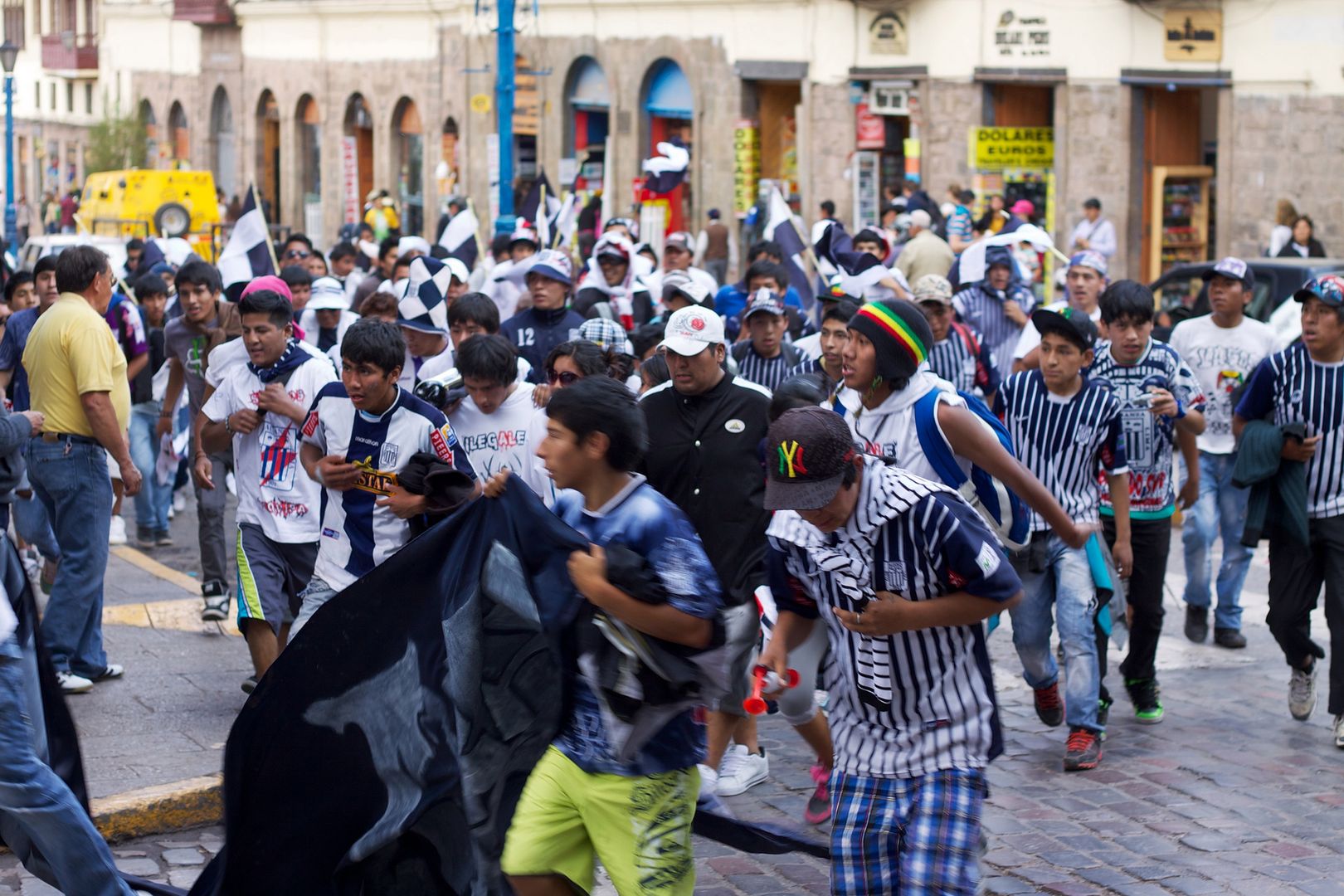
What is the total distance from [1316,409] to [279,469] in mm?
4166

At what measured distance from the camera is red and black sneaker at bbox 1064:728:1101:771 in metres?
7.28

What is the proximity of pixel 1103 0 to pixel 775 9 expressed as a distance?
6842 millimetres

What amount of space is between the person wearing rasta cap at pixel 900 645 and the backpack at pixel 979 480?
1.18 m

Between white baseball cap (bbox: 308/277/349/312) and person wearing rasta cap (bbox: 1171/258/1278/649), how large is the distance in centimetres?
474

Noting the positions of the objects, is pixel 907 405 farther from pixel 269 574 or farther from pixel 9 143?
pixel 9 143

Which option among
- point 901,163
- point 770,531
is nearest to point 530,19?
point 901,163

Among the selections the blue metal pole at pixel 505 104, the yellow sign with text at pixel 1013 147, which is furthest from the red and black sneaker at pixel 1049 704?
the yellow sign with text at pixel 1013 147

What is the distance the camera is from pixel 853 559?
175 inches

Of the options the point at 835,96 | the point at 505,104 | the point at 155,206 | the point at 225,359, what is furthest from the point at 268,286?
the point at 835,96

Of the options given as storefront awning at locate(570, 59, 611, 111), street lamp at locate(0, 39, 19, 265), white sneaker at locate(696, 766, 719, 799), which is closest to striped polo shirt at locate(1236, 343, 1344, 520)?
white sneaker at locate(696, 766, 719, 799)

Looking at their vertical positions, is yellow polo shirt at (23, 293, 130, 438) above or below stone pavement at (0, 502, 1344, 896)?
above

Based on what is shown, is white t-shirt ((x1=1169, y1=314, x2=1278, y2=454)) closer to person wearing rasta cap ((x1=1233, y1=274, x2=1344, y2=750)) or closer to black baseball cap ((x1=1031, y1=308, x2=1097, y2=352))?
person wearing rasta cap ((x1=1233, y1=274, x2=1344, y2=750))

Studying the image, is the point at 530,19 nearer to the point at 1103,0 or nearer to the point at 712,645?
the point at 1103,0

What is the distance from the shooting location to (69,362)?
7906mm
